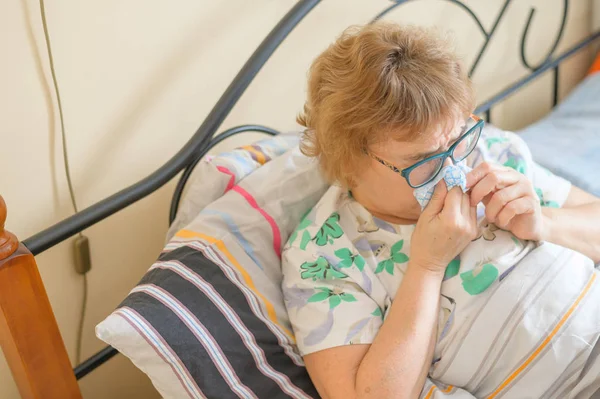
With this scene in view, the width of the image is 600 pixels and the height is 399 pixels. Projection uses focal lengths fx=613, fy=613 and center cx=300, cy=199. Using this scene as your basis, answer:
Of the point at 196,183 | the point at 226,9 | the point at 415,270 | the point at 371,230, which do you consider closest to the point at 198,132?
the point at 196,183

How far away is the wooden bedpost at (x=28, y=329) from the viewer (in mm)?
836

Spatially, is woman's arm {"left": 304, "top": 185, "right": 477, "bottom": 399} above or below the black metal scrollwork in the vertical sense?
below

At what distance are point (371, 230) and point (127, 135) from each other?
1.66 feet

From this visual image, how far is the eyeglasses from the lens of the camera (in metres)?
0.91

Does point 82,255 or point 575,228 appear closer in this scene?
point 575,228

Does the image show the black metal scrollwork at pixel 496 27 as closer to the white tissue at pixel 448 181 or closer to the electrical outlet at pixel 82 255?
the white tissue at pixel 448 181

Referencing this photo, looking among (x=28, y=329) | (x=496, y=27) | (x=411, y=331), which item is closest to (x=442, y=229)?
(x=411, y=331)

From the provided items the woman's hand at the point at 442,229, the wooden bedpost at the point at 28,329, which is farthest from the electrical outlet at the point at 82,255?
the woman's hand at the point at 442,229

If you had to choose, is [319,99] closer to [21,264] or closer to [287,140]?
[287,140]

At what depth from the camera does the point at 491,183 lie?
3.15 feet

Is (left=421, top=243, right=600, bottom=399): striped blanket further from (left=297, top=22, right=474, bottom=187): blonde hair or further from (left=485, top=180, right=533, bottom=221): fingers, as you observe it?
(left=297, top=22, right=474, bottom=187): blonde hair

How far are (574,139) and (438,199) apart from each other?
0.86 m

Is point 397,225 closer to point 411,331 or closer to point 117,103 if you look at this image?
point 411,331

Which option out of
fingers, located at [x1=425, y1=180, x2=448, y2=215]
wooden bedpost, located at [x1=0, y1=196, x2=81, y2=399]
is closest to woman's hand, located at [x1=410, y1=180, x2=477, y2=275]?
fingers, located at [x1=425, y1=180, x2=448, y2=215]
